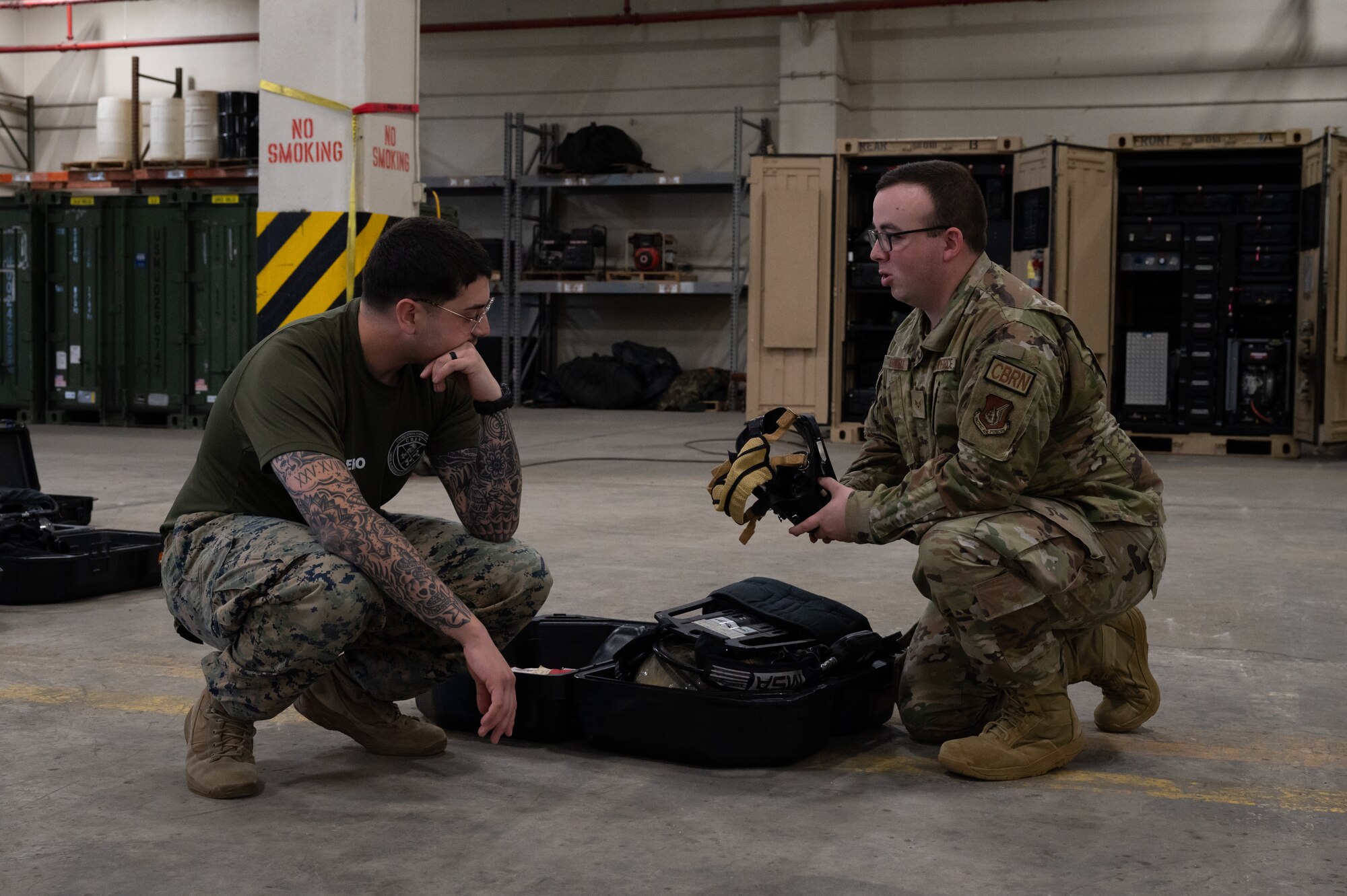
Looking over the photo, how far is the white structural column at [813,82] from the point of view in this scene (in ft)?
48.8

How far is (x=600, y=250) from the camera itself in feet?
51.7

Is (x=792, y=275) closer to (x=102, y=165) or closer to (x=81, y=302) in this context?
(x=81, y=302)

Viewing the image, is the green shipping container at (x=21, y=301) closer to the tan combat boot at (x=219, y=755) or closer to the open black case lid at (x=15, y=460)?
the open black case lid at (x=15, y=460)

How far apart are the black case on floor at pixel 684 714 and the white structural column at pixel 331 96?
460 centimetres

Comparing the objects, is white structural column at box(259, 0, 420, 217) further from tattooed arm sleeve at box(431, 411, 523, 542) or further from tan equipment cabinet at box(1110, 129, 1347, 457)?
tan equipment cabinet at box(1110, 129, 1347, 457)

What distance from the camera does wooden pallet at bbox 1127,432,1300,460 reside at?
10805mm

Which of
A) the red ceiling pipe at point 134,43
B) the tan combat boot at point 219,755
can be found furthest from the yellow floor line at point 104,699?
the red ceiling pipe at point 134,43

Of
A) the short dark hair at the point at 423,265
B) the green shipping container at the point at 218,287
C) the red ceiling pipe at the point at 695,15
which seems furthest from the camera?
the red ceiling pipe at the point at 695,15

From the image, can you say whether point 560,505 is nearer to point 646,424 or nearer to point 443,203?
point 646,424

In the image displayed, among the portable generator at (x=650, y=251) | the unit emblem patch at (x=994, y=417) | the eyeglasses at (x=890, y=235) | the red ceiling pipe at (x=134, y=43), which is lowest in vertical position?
the unit emblem patch at (x=994, y=417)

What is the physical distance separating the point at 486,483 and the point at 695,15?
1365 cm

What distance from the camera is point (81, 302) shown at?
517 inches

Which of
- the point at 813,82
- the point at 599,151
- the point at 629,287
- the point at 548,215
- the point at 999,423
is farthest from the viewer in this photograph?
the point at 548,215

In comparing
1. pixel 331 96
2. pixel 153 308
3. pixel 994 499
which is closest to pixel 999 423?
pixel 994 499
